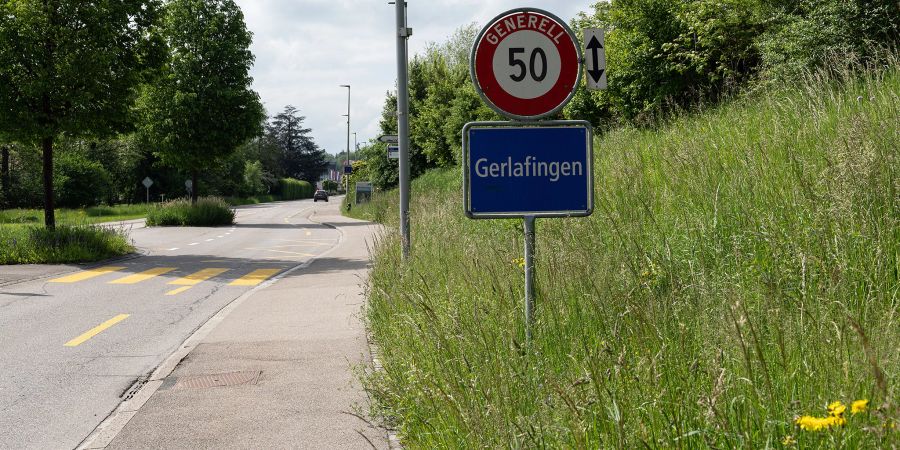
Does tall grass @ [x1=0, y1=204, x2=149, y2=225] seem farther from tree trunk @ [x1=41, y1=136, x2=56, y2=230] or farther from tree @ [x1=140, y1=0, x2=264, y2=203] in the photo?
tree trunk @ [x1=41, y1=136, x2=56, y2=230]

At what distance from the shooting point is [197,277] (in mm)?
14734

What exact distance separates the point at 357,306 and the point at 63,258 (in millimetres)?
9566

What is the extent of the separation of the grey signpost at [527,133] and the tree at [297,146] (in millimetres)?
148175

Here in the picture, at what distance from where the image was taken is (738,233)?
211 inches

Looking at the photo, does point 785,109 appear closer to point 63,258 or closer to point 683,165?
point 683,165

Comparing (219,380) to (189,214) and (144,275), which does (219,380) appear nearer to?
(144,275)

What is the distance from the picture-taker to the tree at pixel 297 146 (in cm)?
15025

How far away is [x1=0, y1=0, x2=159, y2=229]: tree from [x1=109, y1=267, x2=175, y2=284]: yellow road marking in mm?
4028

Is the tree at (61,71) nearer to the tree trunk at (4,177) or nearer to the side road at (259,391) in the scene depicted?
the side road at (259,391)

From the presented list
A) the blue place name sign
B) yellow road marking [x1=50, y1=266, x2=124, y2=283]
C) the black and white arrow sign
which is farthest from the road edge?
yellow road marking [x1=50, y1=266, x2=124, y2=283]

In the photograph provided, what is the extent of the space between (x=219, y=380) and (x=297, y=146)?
149160mm

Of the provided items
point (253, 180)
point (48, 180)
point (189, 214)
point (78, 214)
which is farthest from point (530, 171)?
point (253, 180)

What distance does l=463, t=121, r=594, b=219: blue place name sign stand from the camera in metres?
4.39

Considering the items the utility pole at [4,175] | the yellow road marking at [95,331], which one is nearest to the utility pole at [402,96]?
the yellow road marking at [95,331]
